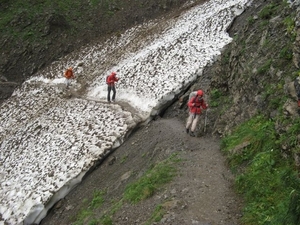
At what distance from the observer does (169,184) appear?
34.8ft

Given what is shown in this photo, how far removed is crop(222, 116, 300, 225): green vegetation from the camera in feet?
24.8

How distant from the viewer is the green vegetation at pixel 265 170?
7.56 m

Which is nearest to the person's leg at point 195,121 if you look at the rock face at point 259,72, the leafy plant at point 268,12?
the rock face at point 259,72

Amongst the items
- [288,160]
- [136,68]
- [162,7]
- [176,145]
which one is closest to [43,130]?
[136,68]

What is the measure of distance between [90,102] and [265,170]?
48.8 ft

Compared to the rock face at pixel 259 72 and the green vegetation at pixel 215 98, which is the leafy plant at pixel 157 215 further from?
the green vegetation at pixel 215 98

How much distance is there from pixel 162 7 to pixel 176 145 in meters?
24.2

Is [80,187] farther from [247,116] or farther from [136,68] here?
[136,68]

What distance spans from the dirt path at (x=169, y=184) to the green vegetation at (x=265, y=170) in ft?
1.46

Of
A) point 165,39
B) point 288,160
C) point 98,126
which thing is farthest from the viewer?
point 165,39

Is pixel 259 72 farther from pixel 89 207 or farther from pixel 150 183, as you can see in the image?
pixel 89 207

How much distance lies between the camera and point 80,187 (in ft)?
51.7

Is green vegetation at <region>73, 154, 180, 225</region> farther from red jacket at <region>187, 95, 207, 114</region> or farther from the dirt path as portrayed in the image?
red jacket at <region>187, 95, 207, 114</region>

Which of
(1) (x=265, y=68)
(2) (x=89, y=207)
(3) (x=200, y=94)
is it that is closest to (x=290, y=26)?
(1) (x=265, y=68)
